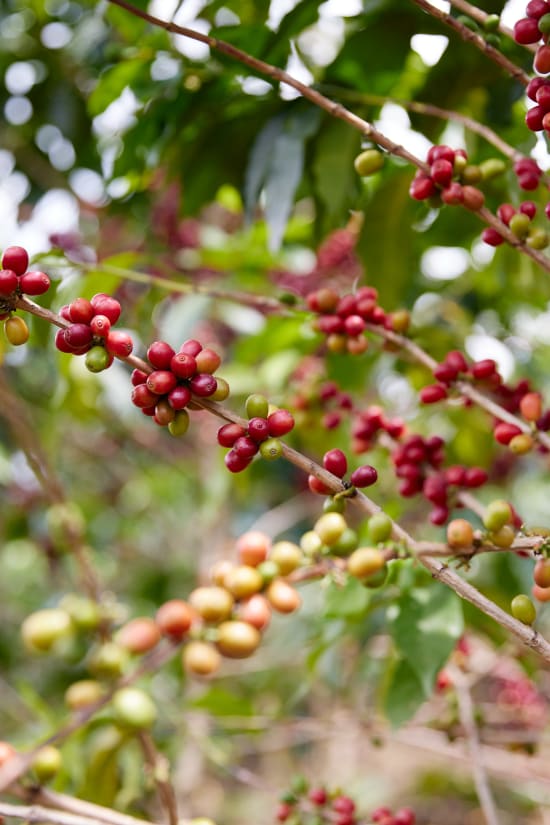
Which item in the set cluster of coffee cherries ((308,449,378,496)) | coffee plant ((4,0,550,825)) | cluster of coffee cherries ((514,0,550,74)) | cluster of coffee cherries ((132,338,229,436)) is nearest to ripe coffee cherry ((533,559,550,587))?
coffee plant ((4,0,550,825))

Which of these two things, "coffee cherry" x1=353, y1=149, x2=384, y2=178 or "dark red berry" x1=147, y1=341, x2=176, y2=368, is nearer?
"dark red berry" x1=147, y1=341, x2=176, y2=368

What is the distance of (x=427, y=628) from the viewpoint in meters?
0.68

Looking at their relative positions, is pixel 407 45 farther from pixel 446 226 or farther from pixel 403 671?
pixel 403 671

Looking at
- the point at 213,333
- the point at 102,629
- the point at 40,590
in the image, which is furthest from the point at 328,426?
the point at 40,590

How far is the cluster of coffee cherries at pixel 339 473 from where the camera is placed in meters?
0.47

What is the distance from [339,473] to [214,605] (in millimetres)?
221

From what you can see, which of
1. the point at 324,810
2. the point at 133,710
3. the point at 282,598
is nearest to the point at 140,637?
the point at 133,710

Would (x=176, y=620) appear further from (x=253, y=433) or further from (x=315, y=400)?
(x=315, y=400)

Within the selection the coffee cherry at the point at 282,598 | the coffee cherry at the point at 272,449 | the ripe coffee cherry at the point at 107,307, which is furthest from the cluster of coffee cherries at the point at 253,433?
the coffee cherry at the point at 282,598

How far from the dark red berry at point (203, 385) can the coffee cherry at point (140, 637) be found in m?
0.37

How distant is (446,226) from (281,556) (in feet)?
1.78

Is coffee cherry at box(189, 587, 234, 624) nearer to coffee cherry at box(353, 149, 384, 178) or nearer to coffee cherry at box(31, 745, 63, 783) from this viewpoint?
coffee cherry at box(31, 745, 63, 783)

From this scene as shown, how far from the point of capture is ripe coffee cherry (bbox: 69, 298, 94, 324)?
17.6 inches

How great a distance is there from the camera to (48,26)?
1441 millimetres
